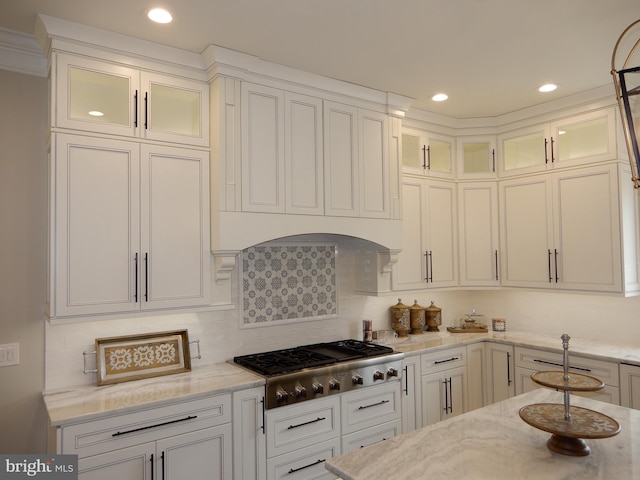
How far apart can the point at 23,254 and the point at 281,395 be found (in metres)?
1.66

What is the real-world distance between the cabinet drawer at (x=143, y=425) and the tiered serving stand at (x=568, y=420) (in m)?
1.54

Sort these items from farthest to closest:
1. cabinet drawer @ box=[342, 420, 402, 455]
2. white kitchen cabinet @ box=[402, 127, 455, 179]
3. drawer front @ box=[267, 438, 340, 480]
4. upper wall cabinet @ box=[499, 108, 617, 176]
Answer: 1. white kitchen cabinet @ box=[402, 127, 455, 179]
2. upper wall cabinet @ box=[499, 108, 617, 176]
3. cabinet drawer @ box=[342, 420, 402, 455]
4. drawer front @ box=[267, 438, 340, 480]

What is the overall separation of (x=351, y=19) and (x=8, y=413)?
2790 millimetres

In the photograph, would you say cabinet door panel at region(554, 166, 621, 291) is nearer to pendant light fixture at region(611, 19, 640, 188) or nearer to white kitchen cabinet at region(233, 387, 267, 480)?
pendant light fixture at region(611, 19, 640, 188)

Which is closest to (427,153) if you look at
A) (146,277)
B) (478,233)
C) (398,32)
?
(478,233)

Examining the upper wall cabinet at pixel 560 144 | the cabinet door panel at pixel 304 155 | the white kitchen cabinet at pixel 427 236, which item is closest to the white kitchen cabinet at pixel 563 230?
the upper wall cabinet at pixel 560 144

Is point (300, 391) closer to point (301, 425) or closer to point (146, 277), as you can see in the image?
point (301, 425)

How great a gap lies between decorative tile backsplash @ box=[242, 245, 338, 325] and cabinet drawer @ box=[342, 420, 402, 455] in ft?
3.03

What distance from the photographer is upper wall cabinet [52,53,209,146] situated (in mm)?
2297

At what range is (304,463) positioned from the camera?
2.68 m

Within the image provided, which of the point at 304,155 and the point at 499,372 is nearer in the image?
the point at 304,155

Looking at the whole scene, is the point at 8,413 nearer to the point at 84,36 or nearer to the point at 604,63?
the point at 84,36

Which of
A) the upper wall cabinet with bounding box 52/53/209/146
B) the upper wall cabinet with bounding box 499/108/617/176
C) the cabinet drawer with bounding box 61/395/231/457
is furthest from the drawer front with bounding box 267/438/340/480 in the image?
the upper wall cabinet with bounding box 499/108/617/176

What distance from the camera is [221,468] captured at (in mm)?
2404
